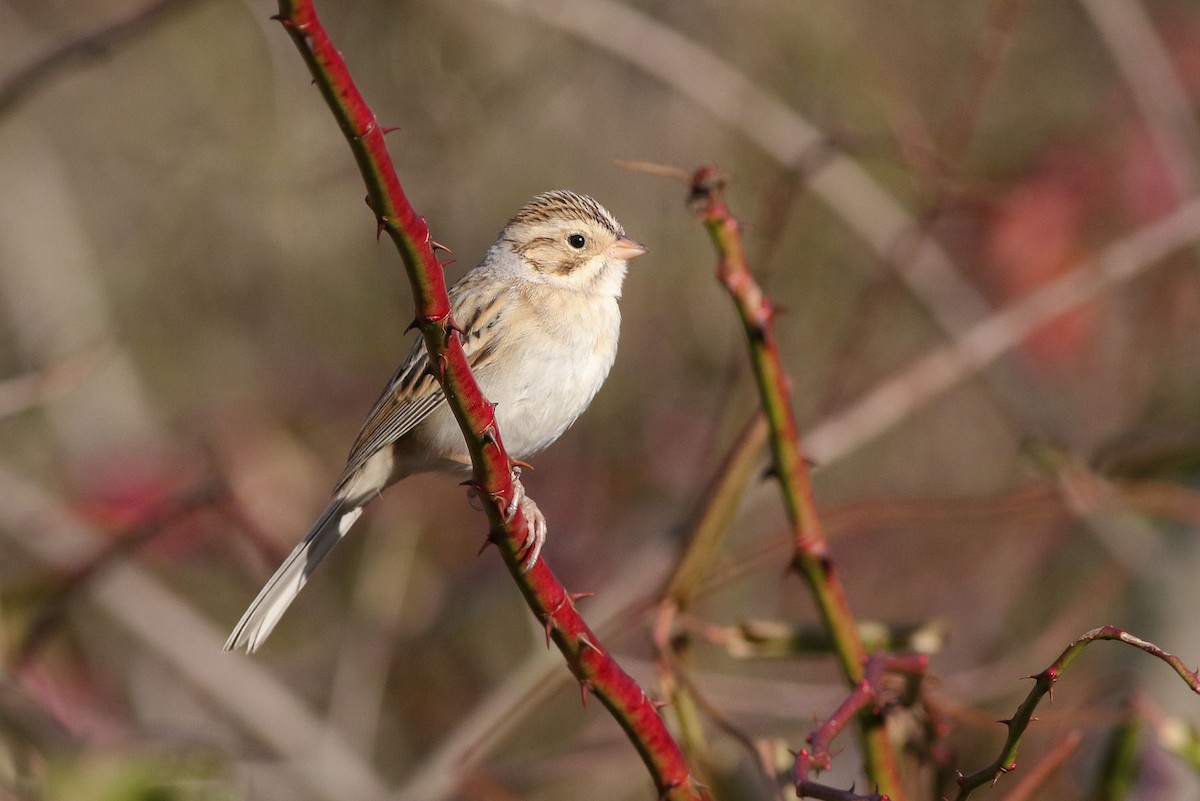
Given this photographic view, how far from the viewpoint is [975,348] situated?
4051 mm

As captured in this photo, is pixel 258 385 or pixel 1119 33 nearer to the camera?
pixel 1119 33

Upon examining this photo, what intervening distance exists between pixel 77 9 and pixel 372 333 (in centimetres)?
264

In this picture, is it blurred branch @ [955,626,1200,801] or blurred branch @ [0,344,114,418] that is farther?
blurred branch @ [0,344,114,418]

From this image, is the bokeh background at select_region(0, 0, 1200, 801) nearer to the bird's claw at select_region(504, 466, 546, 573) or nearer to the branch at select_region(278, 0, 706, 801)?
the bird's claw at select_region(504, 466, 546, 573)

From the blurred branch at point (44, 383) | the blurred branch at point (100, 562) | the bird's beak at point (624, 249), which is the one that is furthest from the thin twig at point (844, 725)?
the blurred branch at point (44, 383)

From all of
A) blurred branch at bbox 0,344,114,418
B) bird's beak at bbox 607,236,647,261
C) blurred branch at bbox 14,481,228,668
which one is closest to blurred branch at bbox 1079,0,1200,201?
bird's beak at bbox 607,236,647,261

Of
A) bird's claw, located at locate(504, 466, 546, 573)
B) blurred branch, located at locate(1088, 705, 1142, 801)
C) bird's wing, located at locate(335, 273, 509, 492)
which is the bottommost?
blurred branch, located at locate(1088, 705, 1142, 801)

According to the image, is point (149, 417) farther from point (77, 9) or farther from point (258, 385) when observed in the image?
point (77, 9)

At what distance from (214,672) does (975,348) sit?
2856 mm

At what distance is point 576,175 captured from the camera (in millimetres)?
7254

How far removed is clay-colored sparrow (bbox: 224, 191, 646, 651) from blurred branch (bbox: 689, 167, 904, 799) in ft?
4.05

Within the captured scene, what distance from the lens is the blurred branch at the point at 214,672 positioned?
457 cm

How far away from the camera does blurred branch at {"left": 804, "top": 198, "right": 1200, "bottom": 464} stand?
148 inches

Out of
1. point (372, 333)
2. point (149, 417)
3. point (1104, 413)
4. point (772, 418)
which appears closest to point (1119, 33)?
point (1104, 413)
